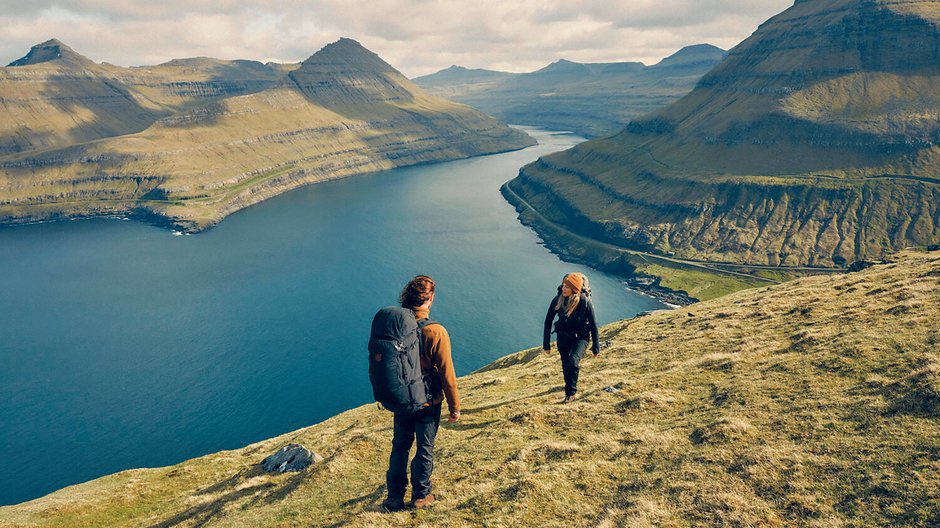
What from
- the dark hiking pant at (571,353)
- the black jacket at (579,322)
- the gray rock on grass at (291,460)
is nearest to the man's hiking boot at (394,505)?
the black jacket at (579,322)

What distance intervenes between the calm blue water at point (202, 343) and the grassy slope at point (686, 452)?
75111 mm

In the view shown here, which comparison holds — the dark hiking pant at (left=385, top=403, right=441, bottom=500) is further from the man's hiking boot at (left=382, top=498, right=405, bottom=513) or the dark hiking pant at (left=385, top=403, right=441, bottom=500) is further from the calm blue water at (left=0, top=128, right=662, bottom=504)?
the calm blue water at (left=0, top=128, right=662, bottom=504)

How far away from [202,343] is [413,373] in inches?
5475

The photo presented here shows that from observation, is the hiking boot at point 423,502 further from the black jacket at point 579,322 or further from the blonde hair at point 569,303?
the blonde hair at point 569,303

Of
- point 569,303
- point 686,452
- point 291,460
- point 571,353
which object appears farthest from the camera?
point 291,460

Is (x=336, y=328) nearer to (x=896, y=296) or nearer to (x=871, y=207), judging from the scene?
(x=896, y=296)

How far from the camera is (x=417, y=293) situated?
12961mm

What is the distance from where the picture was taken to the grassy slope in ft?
42.6

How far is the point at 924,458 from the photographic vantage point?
12984mm

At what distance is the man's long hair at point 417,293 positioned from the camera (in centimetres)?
1295

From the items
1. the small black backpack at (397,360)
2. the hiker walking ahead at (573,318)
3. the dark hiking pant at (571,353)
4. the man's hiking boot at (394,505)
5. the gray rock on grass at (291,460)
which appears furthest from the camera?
the gray rock on grass at (291,460)

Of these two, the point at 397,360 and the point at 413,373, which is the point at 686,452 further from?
the point at 397,360

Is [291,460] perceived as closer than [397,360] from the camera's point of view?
No

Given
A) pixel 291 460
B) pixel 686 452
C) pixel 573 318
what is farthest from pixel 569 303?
pixel 291 460
